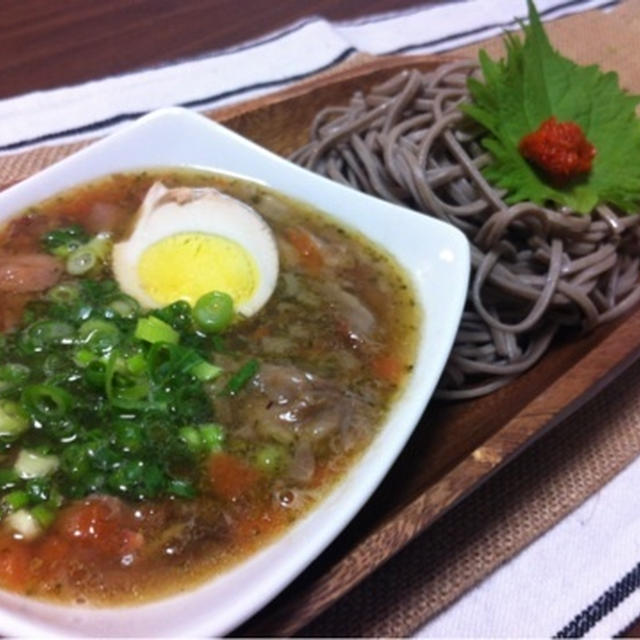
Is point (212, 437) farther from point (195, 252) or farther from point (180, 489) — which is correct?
point (195, 252)

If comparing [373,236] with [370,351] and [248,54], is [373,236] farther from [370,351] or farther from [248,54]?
[248,54]

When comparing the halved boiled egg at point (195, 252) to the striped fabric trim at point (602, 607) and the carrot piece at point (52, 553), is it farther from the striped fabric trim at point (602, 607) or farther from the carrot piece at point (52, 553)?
the striped fabric trim at point (602, 607)

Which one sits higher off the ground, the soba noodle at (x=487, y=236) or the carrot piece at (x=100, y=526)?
the soba noodle at (x=487, y=236)

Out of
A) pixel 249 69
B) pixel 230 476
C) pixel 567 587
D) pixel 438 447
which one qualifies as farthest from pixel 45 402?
pixel 249 69

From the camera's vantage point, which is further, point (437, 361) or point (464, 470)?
point (437, 361)

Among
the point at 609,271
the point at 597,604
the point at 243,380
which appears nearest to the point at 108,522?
the point at 243,380

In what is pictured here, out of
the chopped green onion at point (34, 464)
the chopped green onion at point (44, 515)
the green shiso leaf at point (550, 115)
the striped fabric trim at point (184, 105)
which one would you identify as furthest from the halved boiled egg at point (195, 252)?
the striped fabric trim at point (184, 105)

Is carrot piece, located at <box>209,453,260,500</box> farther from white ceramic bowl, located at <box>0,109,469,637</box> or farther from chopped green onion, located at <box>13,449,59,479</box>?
chopped green onion, located at <box>13,449,59,479</box>
